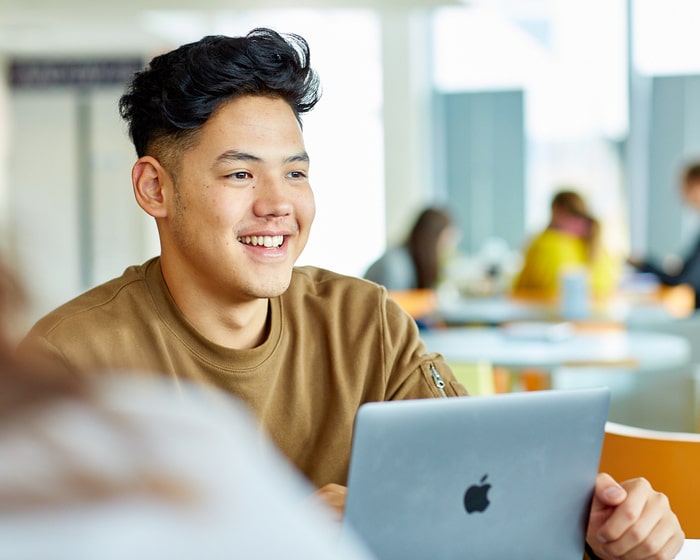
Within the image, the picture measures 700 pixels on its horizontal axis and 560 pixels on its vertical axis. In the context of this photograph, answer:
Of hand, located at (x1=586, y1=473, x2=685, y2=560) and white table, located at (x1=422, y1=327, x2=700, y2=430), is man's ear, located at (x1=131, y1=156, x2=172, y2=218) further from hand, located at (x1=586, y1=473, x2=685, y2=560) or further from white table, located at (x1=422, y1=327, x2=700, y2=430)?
white table, located at (x1=422, y1=327, x2=700, y2=430)

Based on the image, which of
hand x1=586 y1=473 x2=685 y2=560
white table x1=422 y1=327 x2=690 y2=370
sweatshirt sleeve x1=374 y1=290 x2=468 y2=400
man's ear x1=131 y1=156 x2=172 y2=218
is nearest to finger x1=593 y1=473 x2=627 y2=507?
hand x1=586 y1=473 x2=685 y2=560

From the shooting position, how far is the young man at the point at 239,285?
1.65m

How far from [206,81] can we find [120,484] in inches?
51.0

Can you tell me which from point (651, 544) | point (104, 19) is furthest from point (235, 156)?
point (104, 19)

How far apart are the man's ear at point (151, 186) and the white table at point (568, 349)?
2297mm

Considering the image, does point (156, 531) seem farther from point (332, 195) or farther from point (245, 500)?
point (332, 195)

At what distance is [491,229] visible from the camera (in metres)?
9.88

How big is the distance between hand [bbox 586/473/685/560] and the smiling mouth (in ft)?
2.29

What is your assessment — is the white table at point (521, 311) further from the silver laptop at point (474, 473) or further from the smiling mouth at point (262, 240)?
the silver laptop at point (474, 473)

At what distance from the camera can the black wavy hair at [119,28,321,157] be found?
1693 mm

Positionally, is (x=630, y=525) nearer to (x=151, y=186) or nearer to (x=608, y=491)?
(x=608, y=491)

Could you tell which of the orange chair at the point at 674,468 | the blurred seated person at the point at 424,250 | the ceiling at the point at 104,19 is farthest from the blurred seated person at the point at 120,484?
the ceiling at the point at 104,19

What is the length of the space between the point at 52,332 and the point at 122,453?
1197mm

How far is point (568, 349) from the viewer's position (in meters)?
4.12
